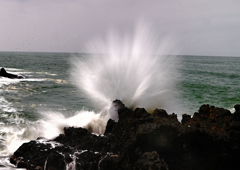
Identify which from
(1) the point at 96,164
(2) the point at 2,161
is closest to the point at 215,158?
(1) the point at 96,164

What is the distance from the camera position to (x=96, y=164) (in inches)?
241

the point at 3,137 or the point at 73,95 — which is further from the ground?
the point at 73,95

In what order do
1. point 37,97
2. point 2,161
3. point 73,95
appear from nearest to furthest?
point 2,161, point 37,97, point 73,95

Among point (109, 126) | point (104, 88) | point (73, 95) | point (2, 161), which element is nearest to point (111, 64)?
point (104, 88)

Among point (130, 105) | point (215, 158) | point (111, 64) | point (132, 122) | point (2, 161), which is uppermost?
point (111, 64)

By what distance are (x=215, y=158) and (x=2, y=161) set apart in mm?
7127

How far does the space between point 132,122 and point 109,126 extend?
151 centimetres

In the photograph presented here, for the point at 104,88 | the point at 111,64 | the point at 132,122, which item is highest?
the point at 111,64

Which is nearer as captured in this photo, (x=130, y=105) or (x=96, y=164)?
(x=96, y=164)

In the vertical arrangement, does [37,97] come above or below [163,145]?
above

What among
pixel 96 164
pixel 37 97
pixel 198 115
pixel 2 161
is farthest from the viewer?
pixel 37 97

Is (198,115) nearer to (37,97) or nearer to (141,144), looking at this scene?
(141,144)

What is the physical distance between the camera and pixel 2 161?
7148 millimetres

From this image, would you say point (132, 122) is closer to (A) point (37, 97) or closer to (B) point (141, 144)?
(B) point (141, 144)
